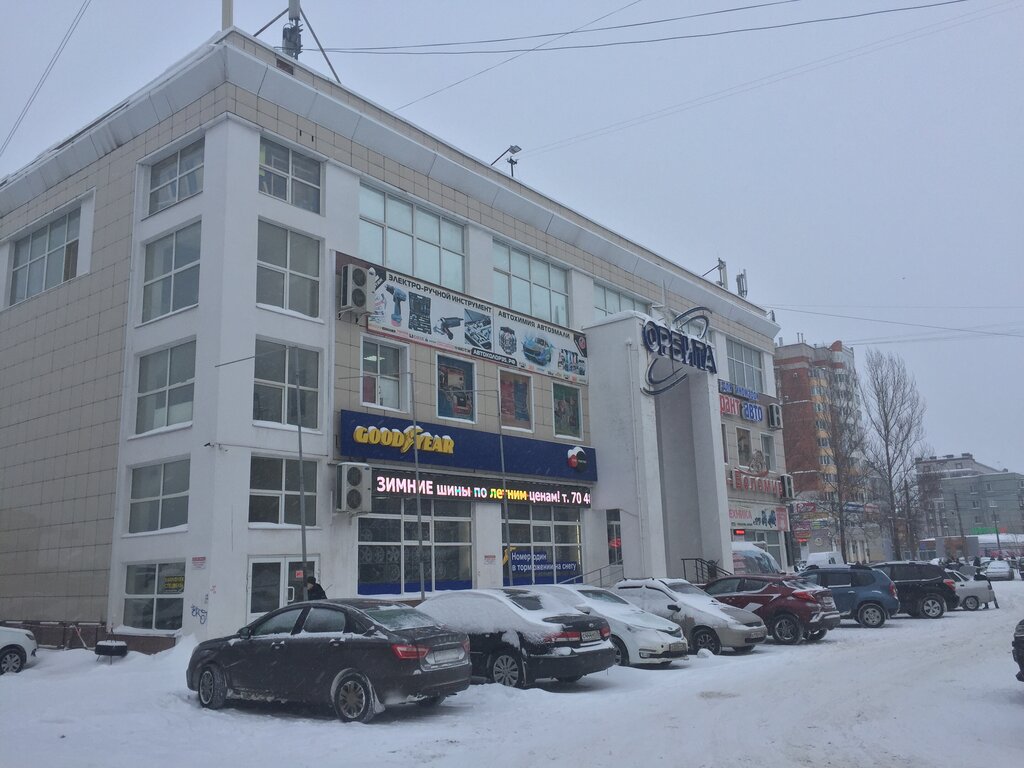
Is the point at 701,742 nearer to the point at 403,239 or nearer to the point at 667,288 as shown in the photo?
the point at 403,239

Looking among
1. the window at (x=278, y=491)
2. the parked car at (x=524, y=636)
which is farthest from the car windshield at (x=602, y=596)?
the window at (x=278, y=491)

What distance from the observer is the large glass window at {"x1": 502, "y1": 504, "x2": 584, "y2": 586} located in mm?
26078

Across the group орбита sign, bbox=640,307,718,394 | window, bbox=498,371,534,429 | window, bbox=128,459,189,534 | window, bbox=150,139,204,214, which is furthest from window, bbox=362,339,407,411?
орбита sign, bbox=640,307,718,394

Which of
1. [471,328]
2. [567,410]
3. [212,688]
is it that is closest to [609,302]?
[567,410]

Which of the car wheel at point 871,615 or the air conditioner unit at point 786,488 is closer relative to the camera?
the car wheel at point 871,615

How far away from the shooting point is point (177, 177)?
21.7 meters

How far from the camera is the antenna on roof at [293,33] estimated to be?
24844 mm

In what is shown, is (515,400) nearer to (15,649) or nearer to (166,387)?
(166,387)

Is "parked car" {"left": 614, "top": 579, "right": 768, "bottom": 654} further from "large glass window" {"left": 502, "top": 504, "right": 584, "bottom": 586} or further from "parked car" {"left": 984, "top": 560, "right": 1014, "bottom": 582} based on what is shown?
"parked car" {"left": 984, "top": 560, "right": 1014, "bottom": 582}

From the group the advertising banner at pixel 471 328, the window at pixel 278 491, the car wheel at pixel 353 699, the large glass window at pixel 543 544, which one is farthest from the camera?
the large glass window at pixel 543 544

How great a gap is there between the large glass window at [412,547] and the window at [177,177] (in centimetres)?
908

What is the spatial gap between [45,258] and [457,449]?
44.4ft

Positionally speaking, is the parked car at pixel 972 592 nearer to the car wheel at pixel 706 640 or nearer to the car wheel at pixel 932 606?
the car wheel at pixel 932 606

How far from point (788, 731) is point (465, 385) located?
56.5 ft
